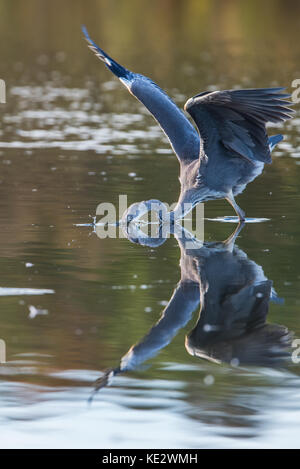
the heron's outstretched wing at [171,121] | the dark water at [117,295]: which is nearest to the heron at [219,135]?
the heron's outstretched wing at [171,121]

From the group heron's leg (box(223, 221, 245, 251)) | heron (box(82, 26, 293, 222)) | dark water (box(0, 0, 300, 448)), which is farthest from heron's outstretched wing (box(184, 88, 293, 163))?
dark water (box(0, 0, 300, 448))

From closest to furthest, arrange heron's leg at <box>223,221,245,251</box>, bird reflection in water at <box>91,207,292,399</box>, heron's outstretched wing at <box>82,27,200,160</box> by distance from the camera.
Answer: bird reflection in water at <box>91,207,292,399</box> < heron's leg at <box>223,221,245,251</box> < heron's outstretched wing at <box>82,27,200,160</box>

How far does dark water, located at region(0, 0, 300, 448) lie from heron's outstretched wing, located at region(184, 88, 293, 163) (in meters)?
0.87

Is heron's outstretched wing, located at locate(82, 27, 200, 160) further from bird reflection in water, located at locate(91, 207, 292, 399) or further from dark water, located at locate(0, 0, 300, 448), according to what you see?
bird reflection in water, located at locate(91, 207, 292, 399)

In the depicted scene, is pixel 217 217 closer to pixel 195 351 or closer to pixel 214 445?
pixel 195 351

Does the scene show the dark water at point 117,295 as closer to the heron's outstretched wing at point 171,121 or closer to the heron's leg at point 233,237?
the heron's leg at point 233,237

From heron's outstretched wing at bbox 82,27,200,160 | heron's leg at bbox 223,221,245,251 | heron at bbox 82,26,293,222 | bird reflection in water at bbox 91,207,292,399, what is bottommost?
bird reflection in water at bbox 91,207,292,399

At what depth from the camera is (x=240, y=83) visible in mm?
25875

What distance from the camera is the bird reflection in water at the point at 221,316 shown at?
749 centimetres

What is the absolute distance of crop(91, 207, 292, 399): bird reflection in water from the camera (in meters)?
7.49

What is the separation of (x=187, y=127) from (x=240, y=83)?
1326 centimetres

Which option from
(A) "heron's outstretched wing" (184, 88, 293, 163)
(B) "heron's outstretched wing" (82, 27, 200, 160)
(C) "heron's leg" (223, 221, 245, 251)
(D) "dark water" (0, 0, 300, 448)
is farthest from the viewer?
(B) "heron's outstretched wing" (82, 27, 200, 160)

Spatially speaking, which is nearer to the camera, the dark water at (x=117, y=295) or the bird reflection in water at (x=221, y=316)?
the dark water at (x=117, y=295)

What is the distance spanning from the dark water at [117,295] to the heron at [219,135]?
50cm
